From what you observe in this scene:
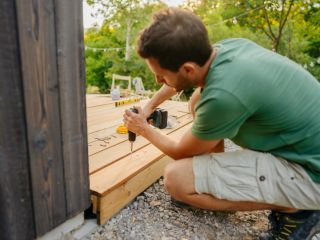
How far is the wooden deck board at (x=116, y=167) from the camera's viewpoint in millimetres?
1742

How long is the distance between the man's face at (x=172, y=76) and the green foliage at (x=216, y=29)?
598 cm

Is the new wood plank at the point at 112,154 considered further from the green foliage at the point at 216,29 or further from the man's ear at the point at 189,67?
the green foliage at the point at 216,29

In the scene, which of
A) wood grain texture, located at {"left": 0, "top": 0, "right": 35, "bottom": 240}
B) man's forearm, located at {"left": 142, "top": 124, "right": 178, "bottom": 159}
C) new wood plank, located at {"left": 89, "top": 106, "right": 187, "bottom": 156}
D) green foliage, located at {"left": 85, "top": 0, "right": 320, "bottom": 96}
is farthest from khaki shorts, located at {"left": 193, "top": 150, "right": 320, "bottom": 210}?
green foliage, located at {"left": 85, "top": 0, "right": 320, "bottom": 96}

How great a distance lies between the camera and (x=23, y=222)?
50.3 inches

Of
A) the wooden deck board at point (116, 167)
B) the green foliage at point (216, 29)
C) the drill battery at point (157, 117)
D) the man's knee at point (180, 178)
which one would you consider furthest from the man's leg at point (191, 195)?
the green foliage at point (216, 29)

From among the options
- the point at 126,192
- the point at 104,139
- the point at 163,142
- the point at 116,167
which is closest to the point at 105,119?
the point at 104,139

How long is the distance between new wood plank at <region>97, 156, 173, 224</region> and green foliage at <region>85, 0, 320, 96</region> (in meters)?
5.48

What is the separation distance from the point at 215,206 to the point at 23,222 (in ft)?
3.09

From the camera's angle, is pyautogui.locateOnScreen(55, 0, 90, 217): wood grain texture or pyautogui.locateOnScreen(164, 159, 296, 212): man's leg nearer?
pyautogui.locateOnScreen(55, 0, 90, 217): wood grain texture

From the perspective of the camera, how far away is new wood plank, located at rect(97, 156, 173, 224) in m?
1.74

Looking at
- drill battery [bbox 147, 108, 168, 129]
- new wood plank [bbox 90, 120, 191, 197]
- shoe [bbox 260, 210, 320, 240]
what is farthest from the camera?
drill battery [bbox 147, 108, 168, 129]

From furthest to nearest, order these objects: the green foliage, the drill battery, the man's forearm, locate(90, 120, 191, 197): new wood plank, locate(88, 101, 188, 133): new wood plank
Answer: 1. the green foliage
2. locate(88, 101, 188, 133): new wood plank
3. the drill battery
4. locate(90, 120, 191, 197): new wood plank
5. the man's forearm

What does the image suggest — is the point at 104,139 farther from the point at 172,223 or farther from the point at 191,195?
the point at 191,195

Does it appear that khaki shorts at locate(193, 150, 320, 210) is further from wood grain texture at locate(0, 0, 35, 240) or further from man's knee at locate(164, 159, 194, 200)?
wood grain texture at locate(0, 0, 35, 240)
